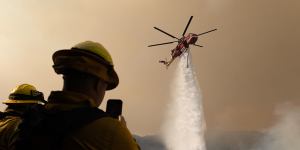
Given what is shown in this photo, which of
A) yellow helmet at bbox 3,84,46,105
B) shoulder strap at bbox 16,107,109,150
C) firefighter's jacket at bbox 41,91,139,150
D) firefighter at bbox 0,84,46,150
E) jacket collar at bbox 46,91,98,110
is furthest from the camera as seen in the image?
yellow helmet at bbox 3,84,46,105

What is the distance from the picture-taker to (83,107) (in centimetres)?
468

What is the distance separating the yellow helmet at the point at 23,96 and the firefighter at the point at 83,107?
3.22m

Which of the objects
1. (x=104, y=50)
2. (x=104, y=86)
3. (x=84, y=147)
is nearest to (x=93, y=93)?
(x=104, y=86)

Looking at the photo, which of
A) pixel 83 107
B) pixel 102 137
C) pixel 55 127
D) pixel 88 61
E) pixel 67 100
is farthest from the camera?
pixel 88 61

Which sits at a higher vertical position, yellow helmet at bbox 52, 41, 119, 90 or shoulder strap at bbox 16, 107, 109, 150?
yellow helmet at bbox 52, 41, 119, 90

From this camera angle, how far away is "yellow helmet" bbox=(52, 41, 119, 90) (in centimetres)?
501

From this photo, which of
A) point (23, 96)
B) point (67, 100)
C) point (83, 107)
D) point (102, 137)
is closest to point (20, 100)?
point (23, 96)

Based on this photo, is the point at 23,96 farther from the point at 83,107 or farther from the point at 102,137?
the point at 102,137

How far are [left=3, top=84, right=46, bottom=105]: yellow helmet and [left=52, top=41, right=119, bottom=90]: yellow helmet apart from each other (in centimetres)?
318

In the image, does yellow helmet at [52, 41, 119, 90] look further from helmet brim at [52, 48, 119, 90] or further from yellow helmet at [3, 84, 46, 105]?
yellow helmet at [3, 84, 46, 105]

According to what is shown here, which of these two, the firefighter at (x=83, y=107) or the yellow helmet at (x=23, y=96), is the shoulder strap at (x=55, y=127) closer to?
the firefighter at (x=83, y=107)

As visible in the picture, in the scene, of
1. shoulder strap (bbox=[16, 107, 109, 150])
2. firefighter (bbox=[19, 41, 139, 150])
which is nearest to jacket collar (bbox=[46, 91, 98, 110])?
firefighter (bbox=[19, 41, 139, 150])

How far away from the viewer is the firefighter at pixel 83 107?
4.36 metres

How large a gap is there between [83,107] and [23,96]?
4.44m
